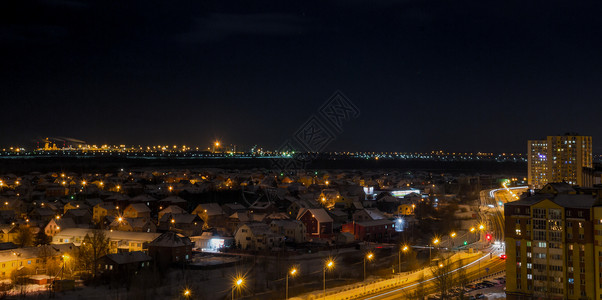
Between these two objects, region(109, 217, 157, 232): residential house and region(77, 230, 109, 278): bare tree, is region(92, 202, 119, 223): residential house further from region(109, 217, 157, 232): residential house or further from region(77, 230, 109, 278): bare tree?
region(77, 230, 109, 278): bare tree

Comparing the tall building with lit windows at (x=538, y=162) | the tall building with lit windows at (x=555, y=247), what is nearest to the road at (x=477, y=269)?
the tall building with lit windows at (x=555, y=247)

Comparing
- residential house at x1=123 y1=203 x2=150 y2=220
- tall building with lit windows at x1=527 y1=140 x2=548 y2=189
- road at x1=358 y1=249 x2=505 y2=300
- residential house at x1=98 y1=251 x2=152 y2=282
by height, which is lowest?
road at x1=358 y1=249 x2=505 y2=300

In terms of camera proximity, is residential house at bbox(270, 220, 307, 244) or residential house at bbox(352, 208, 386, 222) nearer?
residential house at bbox(270, 220, 307, 244)

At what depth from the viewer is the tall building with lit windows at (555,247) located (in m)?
8.10

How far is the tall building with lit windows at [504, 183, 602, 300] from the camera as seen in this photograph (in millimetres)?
8102

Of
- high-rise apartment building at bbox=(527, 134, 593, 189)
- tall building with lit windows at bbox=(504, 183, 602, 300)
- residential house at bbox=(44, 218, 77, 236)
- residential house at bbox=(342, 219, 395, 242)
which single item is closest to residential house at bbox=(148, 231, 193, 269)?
residential house at bbox=(44, 218, 77, 236)

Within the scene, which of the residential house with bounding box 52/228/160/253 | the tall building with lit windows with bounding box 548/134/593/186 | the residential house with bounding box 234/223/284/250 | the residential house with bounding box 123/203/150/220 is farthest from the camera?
the tall building with lit windows with bounding box 548/134/593/186

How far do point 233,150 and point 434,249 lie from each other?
260 ft

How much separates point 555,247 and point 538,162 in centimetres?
2141

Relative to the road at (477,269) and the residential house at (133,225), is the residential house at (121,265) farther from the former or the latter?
the road at (477,269)

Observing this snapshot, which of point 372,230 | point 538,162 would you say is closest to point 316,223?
point 372,230

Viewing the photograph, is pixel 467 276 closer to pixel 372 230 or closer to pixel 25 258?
pixel 372 230

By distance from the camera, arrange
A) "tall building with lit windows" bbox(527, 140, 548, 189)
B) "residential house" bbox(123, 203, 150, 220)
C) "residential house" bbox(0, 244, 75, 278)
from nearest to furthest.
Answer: "residential house" bbox(0, 244, 75, 278)
"residential house" bbox(123, 203, 150, 220)
"tall building with lit windows" bbox(527, 140, 548, 189)

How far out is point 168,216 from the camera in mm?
14766
